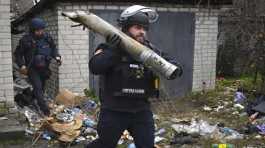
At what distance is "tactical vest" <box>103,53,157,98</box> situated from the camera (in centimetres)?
347

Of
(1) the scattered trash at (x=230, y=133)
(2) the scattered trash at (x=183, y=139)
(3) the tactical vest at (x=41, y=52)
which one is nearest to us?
(2) the scattered trash at (x=183, y=139)

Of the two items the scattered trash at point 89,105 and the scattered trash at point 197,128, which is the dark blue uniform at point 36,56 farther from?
the scattered trash at point 197,128

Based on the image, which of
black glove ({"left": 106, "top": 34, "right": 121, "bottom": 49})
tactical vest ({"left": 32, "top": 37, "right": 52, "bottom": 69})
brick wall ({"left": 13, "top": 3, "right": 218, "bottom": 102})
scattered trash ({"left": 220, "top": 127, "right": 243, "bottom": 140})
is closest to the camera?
black glove ({"left": 106, "top": 34, "right": 121, "bottom": 49})

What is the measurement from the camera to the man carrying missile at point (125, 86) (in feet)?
11.3

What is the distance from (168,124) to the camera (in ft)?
21.8

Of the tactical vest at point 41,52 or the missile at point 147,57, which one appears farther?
the tactical vest at point 41,52

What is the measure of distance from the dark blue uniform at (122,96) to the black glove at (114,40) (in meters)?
0.04

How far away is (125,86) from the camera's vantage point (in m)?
3.47

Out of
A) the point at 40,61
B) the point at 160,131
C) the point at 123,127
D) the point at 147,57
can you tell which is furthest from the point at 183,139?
the point at 147,57

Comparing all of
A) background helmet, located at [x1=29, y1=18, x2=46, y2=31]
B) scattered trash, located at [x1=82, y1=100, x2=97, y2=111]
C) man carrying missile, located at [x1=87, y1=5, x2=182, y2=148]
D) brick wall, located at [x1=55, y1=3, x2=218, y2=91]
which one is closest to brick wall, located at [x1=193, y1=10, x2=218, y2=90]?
brick wall, located at [x1=55, y1=3, x2=218, y2=91]

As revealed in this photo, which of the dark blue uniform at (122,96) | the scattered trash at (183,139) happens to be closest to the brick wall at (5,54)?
the scattered trash at (183,139)

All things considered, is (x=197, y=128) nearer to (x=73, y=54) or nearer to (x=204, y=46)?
(x=73, y=54)

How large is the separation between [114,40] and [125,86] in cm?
39

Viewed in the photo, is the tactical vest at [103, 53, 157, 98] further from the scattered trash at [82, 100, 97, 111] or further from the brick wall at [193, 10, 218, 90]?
the brick wall at [193, 10, 218, 90]
